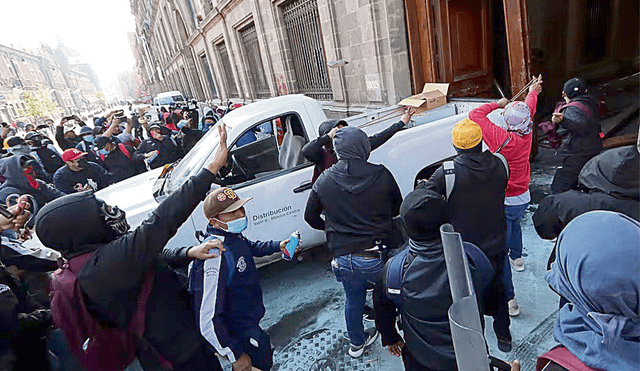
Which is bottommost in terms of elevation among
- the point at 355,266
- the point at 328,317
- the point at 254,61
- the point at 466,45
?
the point at 328,317

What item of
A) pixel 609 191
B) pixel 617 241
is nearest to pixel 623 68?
pixel 609 191

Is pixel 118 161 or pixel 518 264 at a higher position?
pixel 118 161

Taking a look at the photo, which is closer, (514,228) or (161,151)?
(514,228)

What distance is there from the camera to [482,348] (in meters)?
0.79

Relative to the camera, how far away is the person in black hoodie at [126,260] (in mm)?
1468

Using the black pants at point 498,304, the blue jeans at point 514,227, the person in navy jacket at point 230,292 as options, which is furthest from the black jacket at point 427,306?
the blue jeans at point 514,227

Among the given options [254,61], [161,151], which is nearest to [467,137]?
[161,151]

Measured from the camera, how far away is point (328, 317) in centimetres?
327

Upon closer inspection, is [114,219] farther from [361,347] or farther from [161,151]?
[161,151]

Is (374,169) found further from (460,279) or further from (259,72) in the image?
(259,72)

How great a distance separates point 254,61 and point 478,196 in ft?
42.8

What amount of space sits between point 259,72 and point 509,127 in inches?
476

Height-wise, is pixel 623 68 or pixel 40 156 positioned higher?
pixel 40 156

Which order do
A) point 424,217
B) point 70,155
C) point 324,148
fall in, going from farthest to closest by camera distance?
point 70,155, point 324,148, point 424,217
